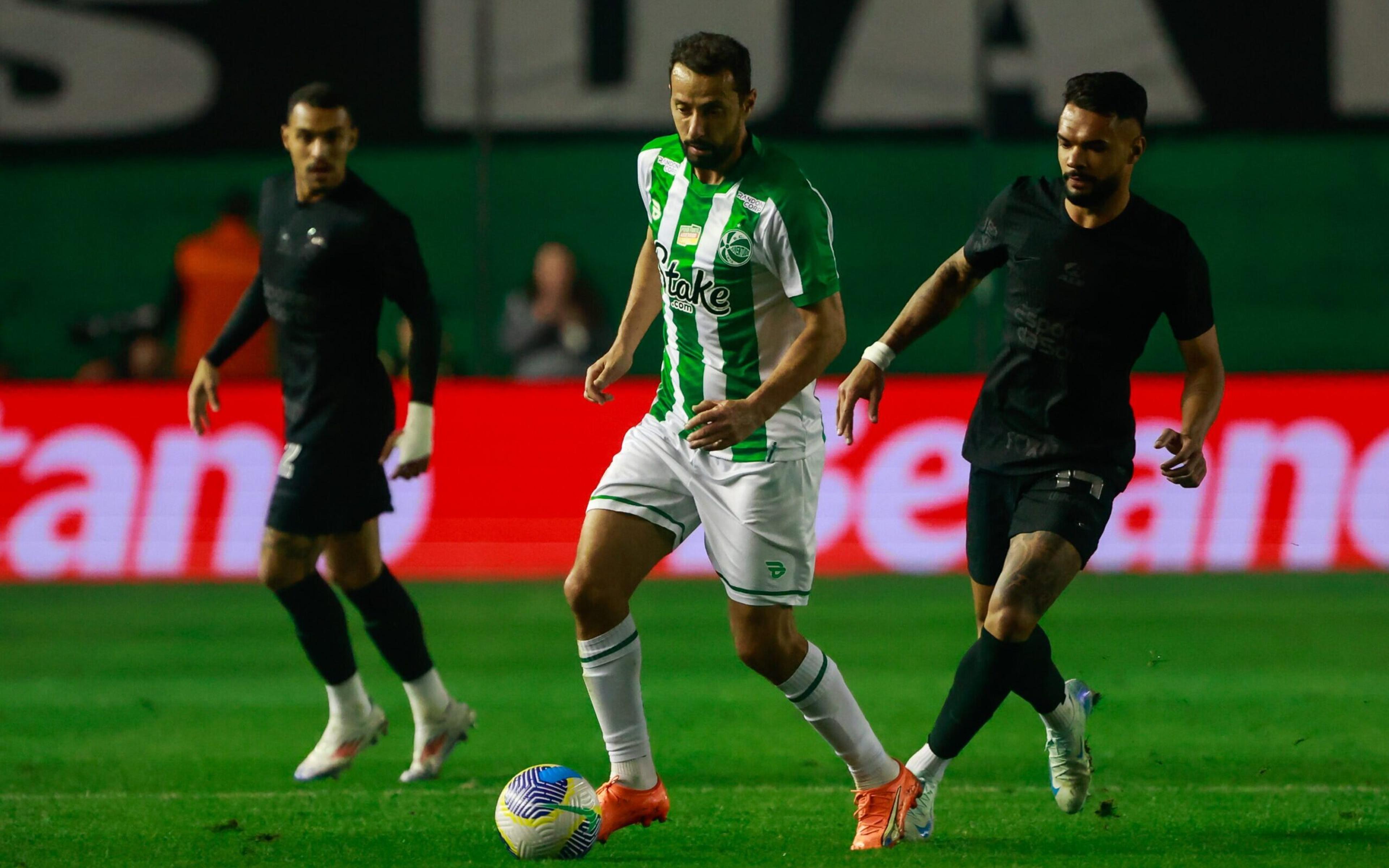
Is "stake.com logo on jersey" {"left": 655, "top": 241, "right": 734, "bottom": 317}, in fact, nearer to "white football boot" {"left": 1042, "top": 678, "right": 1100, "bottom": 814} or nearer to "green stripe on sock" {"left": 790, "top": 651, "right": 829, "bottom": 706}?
"green stripe on sock" {"left": 790, "top": 651, "right": 829, "bottom": 706}

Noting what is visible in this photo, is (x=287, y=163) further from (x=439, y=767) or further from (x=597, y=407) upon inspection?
(x=439, y=767)

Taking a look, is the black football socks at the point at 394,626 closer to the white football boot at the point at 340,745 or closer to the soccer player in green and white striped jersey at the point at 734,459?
the white football boot at the point at 340,745

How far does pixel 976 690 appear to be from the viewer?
529cm

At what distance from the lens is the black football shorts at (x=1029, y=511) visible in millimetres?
5336

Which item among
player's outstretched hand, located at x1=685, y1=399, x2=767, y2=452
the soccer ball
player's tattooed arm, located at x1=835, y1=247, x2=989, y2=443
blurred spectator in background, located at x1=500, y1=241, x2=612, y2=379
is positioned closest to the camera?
player's outstretched hand, located at x1=685, y1=399, x2=767, y2=452

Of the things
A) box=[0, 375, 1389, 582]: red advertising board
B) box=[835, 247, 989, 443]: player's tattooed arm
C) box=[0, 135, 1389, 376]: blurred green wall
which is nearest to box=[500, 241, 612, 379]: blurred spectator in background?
box=[0, 135, 1389, 376]: blurred green wall

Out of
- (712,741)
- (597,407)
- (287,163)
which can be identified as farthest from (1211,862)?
(287,163)

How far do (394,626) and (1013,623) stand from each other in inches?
94.1

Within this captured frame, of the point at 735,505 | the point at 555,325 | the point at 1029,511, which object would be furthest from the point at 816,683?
the point at 555,325

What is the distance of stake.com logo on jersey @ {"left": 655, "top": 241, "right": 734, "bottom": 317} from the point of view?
5320 mm

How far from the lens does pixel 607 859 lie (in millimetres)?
5230

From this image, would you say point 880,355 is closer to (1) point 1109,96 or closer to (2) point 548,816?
(1) point 1109,96

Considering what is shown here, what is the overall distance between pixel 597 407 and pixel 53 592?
3344mm

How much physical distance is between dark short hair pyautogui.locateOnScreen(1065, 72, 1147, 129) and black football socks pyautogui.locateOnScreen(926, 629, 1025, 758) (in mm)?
1483
